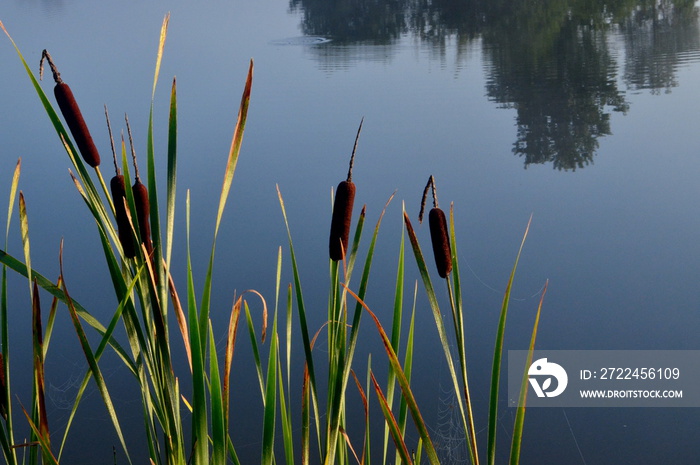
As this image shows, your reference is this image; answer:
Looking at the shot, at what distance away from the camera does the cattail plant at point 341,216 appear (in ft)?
1.64

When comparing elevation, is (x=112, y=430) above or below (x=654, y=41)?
below

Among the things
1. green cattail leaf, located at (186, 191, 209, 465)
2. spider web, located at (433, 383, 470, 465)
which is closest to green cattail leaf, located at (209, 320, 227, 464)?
green cattail leaf, located at (186, 191, 209, 465)

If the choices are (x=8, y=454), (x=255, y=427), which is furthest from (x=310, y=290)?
(x=8, y=454)

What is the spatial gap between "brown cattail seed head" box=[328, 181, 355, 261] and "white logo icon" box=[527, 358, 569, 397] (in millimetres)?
968

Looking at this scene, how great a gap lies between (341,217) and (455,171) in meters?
1.89

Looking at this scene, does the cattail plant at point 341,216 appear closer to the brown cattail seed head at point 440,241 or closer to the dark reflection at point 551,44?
the brown cattail seed head at point 440,241

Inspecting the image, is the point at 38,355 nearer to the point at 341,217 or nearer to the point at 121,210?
the point at 121,210

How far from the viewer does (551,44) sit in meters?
3.88

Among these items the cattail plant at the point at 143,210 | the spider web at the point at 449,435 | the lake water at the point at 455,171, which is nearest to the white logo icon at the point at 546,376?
the lake water at the point at 455,171

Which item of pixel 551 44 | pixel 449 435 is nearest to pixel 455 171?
pixel 449 435

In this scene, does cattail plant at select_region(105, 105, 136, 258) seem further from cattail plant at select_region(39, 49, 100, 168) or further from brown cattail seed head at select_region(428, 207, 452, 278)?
brown cattail seed head at select_region(428, 207, 452, 278)

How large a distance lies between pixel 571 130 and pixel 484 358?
4.44 ft

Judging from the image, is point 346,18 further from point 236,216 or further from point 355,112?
point 236,216

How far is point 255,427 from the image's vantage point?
1.43m
